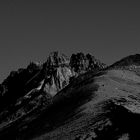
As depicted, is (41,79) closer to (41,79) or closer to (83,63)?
(41,79)

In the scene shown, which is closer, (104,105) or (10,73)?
(104,105)

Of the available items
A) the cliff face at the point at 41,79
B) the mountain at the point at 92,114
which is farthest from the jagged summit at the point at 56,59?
the mountain at the point at 92,114

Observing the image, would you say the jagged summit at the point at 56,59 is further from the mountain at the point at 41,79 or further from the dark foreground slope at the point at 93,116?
the dark foreground slope at the point at 93,116

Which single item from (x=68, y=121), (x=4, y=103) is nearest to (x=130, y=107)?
(x=68, y=121)

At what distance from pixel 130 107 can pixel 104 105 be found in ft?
21.8

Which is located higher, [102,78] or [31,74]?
[31,74]

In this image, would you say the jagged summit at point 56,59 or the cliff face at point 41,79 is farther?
the jagged summit at point 56,59

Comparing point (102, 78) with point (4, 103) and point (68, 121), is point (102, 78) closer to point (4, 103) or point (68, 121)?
point (68, 121)

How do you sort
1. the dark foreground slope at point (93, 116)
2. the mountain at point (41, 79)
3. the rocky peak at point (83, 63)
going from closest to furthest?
the dark foreground slope at point (93, 116), the mountain at point (41, 79), the rocky peak at point (83, 63)

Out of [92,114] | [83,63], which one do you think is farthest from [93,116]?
[83,63]

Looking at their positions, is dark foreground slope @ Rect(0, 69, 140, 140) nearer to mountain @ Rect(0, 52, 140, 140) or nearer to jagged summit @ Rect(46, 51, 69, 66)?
mountain @ Rect(0, 52, 140, 140)

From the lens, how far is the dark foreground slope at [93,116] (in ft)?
117

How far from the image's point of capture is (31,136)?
151ft

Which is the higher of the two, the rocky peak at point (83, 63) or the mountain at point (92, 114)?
the rocky peak at point (83, 63)
